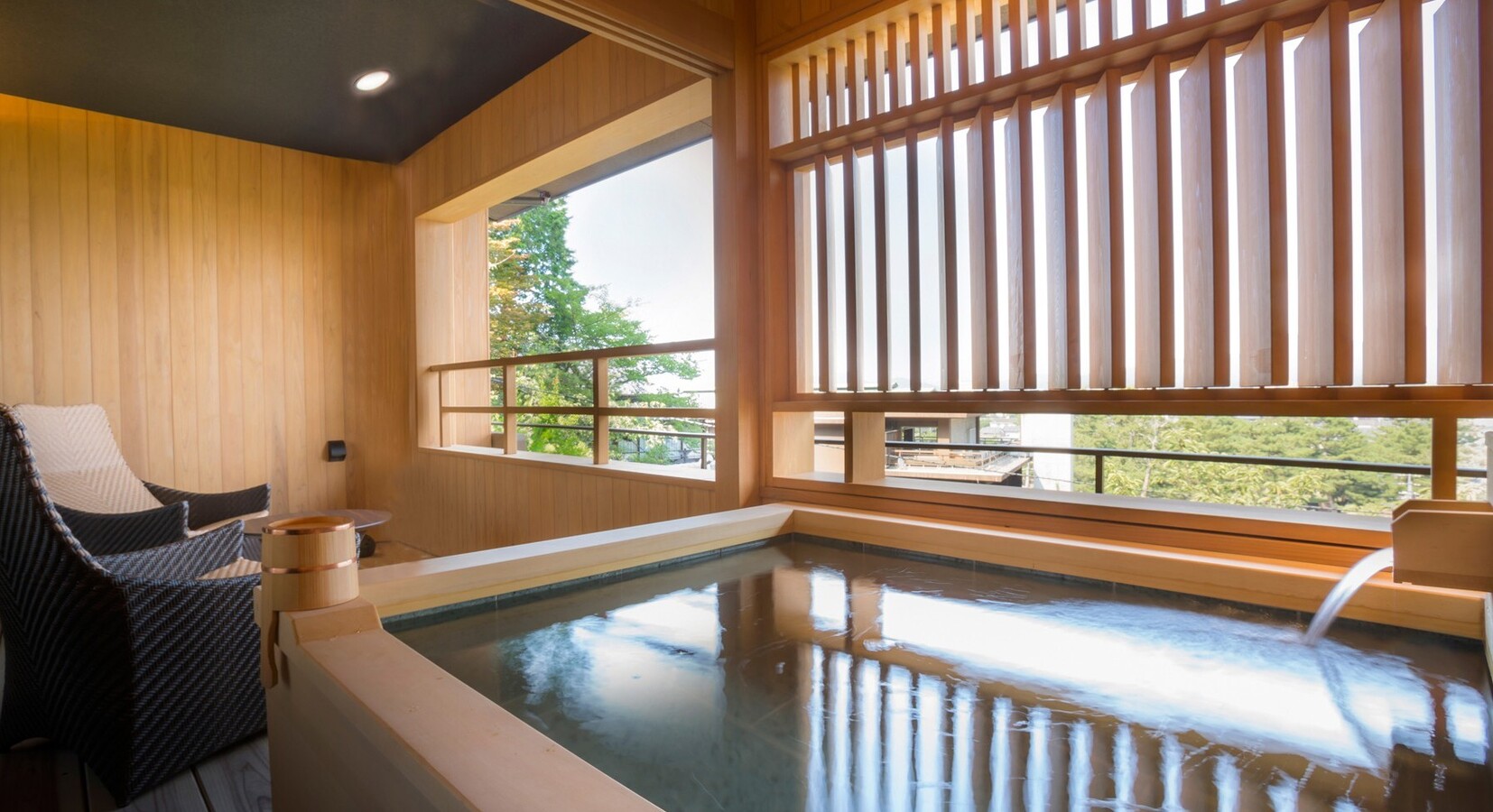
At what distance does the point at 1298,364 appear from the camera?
4.83 feet

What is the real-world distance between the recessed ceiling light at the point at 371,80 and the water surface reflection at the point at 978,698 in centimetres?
328

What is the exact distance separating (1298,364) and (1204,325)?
0.19 meters

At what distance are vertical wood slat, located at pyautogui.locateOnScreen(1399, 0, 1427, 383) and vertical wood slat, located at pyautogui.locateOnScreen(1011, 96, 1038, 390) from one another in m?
0.71

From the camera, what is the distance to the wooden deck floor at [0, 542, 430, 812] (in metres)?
1.53

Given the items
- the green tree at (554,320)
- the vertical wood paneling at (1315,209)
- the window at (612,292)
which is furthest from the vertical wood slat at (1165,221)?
the green tree at (554,320)

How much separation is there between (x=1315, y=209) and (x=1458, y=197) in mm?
205

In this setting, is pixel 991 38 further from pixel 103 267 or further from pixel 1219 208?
pixel 103 267

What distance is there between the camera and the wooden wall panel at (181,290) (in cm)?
376

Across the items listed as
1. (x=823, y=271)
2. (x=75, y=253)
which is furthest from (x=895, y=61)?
(x=75, y=253)

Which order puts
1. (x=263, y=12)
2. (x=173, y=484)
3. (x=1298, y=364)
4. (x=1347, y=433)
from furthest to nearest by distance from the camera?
(x=1347, y=433), (x=173, y=484), (x=263, y=12), (x=1298, y=364)

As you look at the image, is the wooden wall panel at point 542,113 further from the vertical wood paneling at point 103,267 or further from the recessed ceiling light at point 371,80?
the vertical wood paneling at point 103,267

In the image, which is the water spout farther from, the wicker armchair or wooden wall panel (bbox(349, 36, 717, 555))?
the wicker armchair

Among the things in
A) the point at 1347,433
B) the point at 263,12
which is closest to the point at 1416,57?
the point at 263,12

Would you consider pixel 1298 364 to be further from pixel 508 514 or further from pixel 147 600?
pixel 508 514
